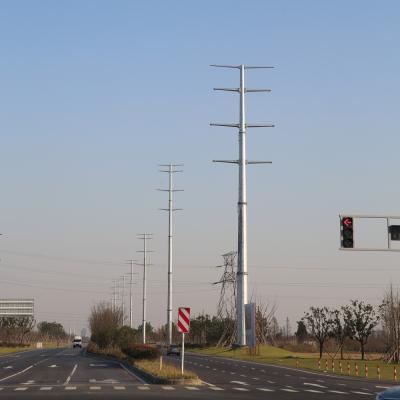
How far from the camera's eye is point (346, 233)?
116ft

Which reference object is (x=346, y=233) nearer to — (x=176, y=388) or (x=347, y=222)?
(x=347, y=222)

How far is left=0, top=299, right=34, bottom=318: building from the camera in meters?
108

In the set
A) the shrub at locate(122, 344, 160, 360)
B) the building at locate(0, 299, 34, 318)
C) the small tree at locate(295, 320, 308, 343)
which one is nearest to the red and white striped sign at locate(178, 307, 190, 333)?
the shrub at locate(122, 344, 160, 360)

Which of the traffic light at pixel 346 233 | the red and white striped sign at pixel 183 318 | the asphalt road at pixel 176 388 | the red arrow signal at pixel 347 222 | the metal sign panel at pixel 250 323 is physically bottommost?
the asphalt road at pixel 176 388

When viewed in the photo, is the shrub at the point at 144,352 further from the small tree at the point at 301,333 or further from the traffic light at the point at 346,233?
the small tree at the point at 301,333

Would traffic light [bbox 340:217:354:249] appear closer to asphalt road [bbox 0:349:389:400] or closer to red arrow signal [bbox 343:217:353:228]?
red arrow signal [bbox 343:217:353:228]

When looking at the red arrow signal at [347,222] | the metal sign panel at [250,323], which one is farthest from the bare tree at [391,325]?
the red arrow signal at [347,222]

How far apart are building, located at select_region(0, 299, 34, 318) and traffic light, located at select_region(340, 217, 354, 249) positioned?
78.8 meters

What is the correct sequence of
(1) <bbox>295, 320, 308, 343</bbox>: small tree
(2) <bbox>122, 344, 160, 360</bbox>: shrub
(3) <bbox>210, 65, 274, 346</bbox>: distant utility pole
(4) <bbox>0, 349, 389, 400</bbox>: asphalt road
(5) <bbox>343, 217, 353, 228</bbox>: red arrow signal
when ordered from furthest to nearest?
1. (1) <bbox>295, 320, 308, 343</bbox>: small tree
2. (3) <bbox>210, 65, 274, 346</bbox>: distant utility pole
3. (2) <bbox>122, 344, 160, 360</bbox>: shrub
4. (5) <bbox>343, 217, 353, 228</bbox>: red arrow signal
5. (4) <bbox>0, 349, 389, 400</bbox>: asphalt road

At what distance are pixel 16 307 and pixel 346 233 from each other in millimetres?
80202

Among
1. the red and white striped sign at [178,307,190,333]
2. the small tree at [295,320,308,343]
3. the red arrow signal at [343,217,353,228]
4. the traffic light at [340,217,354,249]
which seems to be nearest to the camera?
the traffic light at [340,217,354,249]

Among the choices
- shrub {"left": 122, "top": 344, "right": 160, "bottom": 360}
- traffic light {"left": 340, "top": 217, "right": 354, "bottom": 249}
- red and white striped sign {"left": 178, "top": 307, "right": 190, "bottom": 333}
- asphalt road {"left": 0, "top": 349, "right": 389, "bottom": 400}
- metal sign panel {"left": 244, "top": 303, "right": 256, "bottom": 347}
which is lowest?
asphalt road {"left": 0, "top": 349, "right": 389, "bottom": 400}

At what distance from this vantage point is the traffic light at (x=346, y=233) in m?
35.2

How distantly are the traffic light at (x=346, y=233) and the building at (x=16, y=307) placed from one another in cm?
7879
